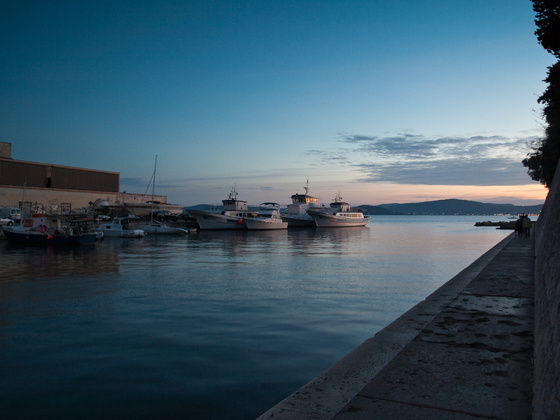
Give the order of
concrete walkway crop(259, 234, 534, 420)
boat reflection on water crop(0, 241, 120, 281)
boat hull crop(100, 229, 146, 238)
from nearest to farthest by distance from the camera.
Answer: concrete walkway crop(259, 234, 534, 420) < boat reflection on water crop(0, 241, 120, 281) < boat hull crop(100, 229, 146, 238)

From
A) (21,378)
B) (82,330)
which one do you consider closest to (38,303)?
(82,330)

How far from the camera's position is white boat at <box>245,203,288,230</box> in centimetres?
7081

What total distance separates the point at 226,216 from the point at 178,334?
60.5 metres

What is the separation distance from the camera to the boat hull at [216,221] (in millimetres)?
67688

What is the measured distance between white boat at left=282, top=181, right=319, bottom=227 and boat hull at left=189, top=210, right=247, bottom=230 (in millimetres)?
16943

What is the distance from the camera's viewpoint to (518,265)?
14992 millimetres

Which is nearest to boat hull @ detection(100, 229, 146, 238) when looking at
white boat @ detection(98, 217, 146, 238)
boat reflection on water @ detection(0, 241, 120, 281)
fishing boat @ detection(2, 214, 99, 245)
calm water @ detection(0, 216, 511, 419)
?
white boat @ detection(98, 217, 146, 238)

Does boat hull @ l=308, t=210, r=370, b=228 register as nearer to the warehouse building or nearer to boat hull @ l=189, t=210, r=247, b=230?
boat hull @ l=189, t=210, r=247, b=230

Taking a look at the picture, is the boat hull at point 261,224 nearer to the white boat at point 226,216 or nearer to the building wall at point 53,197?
the white boat at point 226,216

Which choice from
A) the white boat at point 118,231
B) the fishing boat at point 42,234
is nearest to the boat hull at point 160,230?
the white boat at point 118,231

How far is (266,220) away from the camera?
7225 centimetres

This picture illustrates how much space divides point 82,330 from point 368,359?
7.31 m

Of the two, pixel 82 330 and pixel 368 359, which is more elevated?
pixel 368 359

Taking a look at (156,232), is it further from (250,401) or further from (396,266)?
(250,401)
